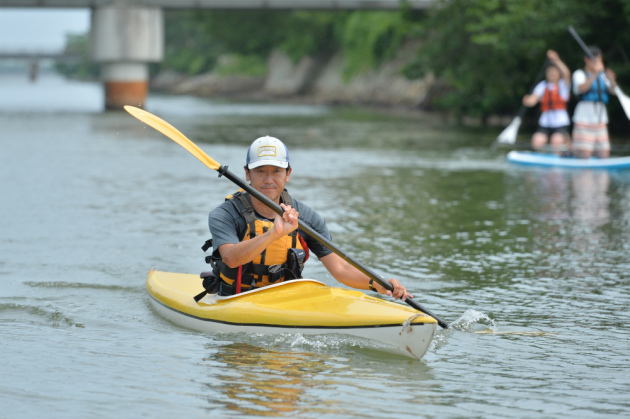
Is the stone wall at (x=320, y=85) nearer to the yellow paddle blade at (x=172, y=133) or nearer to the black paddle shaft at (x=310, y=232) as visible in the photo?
the yellow paddle blade at (x=172, y=133)

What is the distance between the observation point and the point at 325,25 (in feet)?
184

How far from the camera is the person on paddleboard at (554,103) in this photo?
16.5m

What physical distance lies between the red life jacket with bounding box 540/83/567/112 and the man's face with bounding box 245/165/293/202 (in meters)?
11.9

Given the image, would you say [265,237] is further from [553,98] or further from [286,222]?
[553,98]

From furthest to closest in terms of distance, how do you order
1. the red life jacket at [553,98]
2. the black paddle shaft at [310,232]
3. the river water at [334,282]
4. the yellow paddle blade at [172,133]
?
the red life jacket at [553,98]
the yellow paddle blade at [172,133]
the black paddle shaft at [310,232]
the river water at [334,282]

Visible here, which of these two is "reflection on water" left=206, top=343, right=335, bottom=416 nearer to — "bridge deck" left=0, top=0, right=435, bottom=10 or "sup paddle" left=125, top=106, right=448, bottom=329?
"sup paddle" left=125, top=106, right=448, bottom=329

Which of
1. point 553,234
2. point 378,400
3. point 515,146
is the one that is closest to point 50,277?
point 378,400

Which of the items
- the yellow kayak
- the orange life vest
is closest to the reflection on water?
the yellow kayak

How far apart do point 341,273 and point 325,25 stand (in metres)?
51.2

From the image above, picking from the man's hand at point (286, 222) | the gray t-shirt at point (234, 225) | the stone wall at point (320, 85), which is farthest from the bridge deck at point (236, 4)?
the man's hand at point (286, 222)

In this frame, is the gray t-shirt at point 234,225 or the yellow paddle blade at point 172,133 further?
the yellow paddle blade at point 172,133

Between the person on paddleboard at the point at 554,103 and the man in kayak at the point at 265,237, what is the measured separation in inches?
425

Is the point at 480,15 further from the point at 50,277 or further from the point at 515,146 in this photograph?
the point at 50,277

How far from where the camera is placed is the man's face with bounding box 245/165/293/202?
5.66 meters
